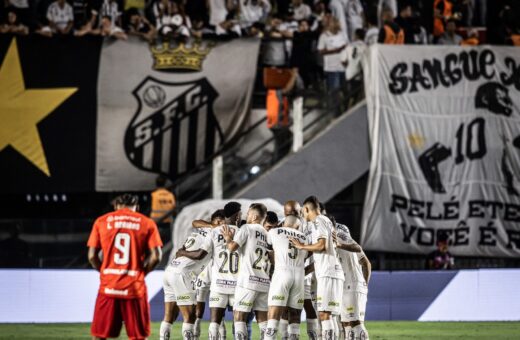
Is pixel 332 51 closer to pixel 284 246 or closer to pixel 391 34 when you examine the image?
pixel 391 34

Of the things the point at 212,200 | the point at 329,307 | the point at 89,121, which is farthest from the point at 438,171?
the point at 329,307

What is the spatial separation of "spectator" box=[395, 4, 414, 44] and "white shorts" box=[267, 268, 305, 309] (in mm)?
11922

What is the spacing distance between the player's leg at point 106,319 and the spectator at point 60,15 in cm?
1338

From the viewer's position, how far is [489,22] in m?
28.7

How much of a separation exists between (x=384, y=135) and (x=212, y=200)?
14.9 feet

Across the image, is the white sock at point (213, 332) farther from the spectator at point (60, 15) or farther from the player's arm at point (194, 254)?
the spectator at point (60, 15)

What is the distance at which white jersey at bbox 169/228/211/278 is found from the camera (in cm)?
1612

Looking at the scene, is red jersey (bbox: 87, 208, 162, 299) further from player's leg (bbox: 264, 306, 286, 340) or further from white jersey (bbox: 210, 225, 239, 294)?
white jersey (bbox: 210, 225, 239, 294)

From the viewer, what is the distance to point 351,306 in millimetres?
16328

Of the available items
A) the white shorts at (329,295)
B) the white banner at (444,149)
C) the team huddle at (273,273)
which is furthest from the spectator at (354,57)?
the white shorts at (329,295)

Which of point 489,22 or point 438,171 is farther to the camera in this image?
point 489,22

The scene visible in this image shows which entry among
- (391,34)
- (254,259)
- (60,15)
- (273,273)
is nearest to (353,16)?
(391,34)

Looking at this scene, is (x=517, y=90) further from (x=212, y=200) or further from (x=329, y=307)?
(x=329, y=307)

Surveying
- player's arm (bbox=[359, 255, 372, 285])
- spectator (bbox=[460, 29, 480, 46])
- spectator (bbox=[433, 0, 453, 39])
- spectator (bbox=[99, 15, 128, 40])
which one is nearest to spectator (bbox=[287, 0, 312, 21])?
spectator (bbox=[433, 0, 453, 39])
